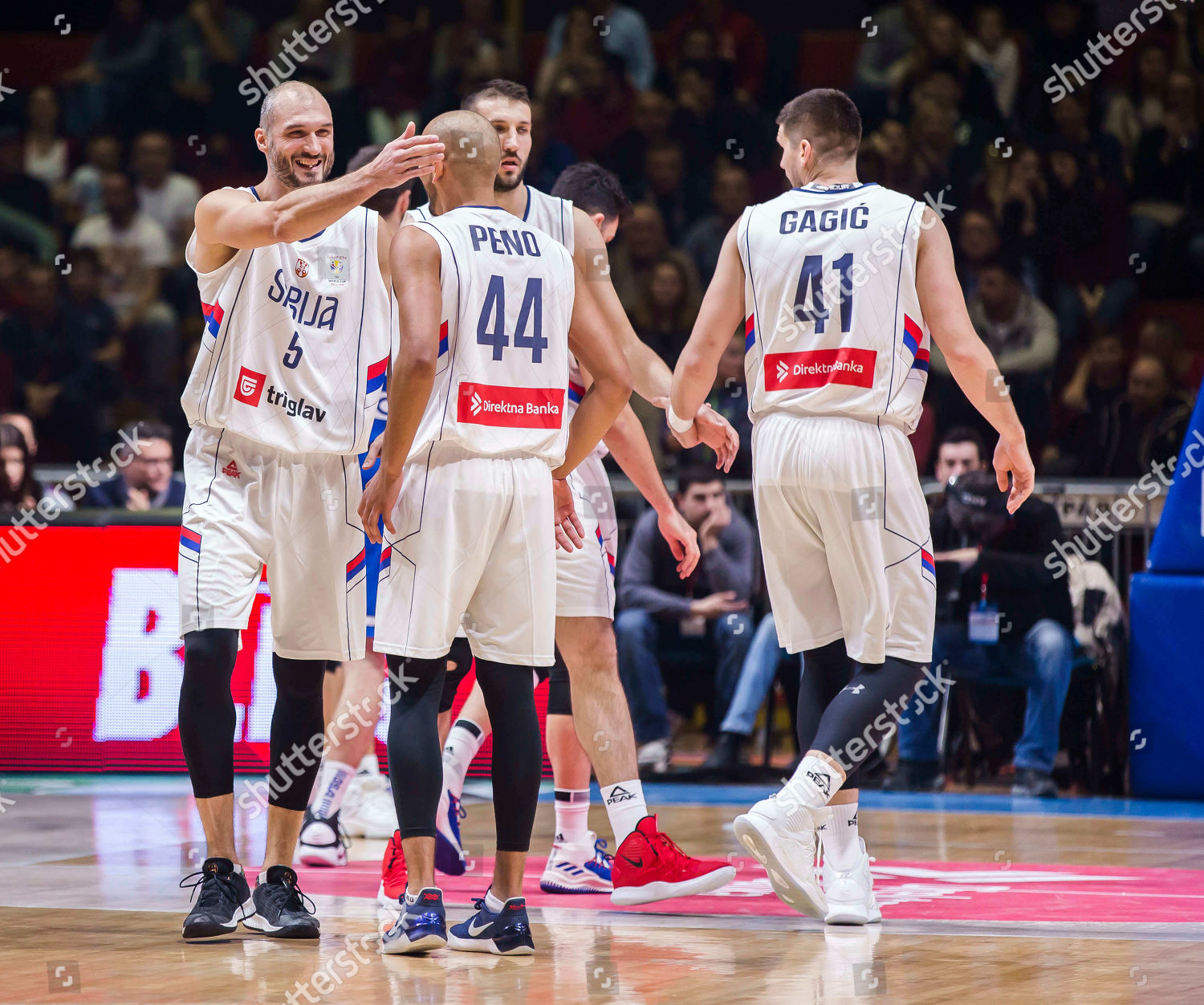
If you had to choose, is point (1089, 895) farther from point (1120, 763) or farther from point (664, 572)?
point (664, 572)

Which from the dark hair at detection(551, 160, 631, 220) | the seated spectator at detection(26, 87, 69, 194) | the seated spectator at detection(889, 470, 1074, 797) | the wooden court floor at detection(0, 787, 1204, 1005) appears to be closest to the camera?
the wooden court floor at detection(0, 787, 1204, 1005)

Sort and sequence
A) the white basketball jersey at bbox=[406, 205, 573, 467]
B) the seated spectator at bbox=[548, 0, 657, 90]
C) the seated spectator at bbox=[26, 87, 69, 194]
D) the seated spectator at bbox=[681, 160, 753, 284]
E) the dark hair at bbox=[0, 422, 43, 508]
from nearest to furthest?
the white basketball jersey at bbox=[406, 205, 573, 467]
the dark hair at bbox=[0, 422, 43, 508]
the seated spectator at bbox=[681, 160, 753, 284]
the seated spectator at bbox=[548, 0, 657, 90]
the seated spectator at bbox=[26, 87, 69, 194]

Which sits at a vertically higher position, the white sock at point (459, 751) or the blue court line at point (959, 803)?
the white sock at point (459, 751)

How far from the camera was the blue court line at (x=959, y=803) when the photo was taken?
7375 mm

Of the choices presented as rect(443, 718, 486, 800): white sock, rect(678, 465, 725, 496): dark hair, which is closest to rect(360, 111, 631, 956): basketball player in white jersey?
rect(443, 718, 486, 800): white sock

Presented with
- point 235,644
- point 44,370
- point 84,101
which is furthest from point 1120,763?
point 84,101

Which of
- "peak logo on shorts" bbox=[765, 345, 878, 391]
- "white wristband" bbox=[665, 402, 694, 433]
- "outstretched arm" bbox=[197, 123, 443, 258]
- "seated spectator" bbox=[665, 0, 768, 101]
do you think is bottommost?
"white wristband" bbox=[665, 402, 694, 433]

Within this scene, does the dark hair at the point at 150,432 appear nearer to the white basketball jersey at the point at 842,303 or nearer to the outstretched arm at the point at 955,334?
the white basketball jersey at the point at 842,303

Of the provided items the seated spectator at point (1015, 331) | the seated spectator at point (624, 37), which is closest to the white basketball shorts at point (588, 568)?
the seated spectator at point (1015, 331)

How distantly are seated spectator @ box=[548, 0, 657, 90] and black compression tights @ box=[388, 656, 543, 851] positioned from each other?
384 inches

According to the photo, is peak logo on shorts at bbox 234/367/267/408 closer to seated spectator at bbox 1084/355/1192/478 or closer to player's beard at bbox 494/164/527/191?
player's beard at bbox 494/164/527/191

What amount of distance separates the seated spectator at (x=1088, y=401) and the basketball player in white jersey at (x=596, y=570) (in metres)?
5.54

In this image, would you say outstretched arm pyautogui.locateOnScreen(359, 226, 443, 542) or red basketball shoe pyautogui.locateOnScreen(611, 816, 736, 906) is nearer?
outstretched arm pyautogui.locateOnScreen(359, 226, 443, 542)

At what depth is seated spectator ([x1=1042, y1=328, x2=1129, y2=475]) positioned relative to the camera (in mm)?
10414
